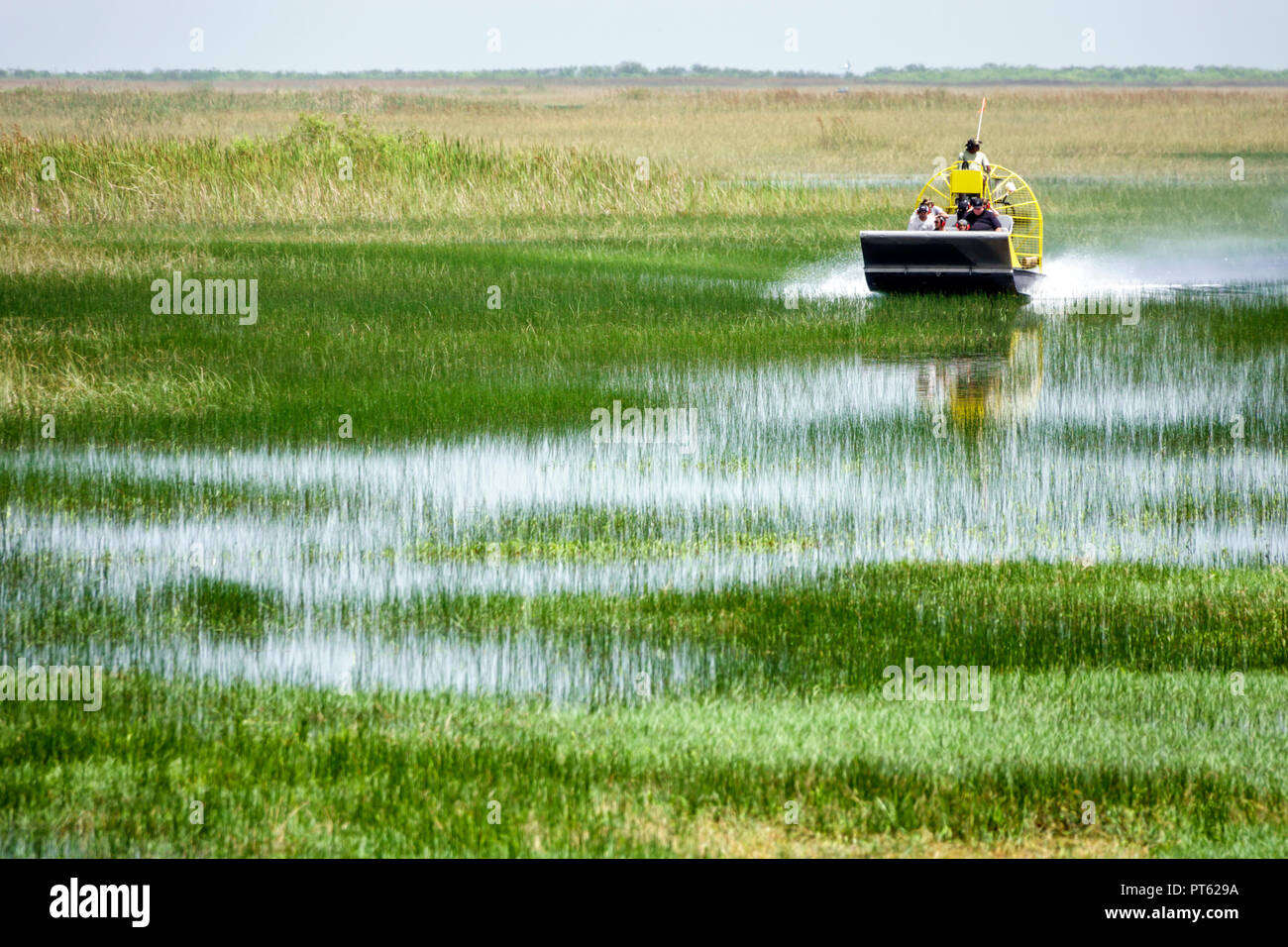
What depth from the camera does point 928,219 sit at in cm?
2312

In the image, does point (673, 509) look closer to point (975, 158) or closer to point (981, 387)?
point (981, 387)

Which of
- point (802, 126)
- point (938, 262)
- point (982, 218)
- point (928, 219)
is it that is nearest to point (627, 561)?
point (938, 262)

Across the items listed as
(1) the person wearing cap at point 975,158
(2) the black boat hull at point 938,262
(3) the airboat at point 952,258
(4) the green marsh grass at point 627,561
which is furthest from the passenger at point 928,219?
(4) the green marsh grass at point 627,561

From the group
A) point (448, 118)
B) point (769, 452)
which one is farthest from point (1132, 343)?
point (448, 118)

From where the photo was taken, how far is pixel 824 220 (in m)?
34.6

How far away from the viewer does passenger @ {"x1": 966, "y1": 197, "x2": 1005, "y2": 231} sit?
2308cm

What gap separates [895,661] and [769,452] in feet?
18.5

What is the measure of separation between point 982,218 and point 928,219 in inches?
30.4

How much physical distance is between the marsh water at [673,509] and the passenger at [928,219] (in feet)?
20.2

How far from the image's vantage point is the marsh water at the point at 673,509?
28.7 ft

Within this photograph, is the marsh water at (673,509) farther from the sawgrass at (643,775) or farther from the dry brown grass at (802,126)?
the dry brown grass at (802,126)

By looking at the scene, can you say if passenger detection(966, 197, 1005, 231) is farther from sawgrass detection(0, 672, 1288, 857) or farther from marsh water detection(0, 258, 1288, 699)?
sawgrass detection(0, 672, 1288, 857)

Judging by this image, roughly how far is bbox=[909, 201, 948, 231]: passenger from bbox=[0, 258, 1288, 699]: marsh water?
614 cm

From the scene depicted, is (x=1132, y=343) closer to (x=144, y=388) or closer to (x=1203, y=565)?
(x=1203, y=565)
